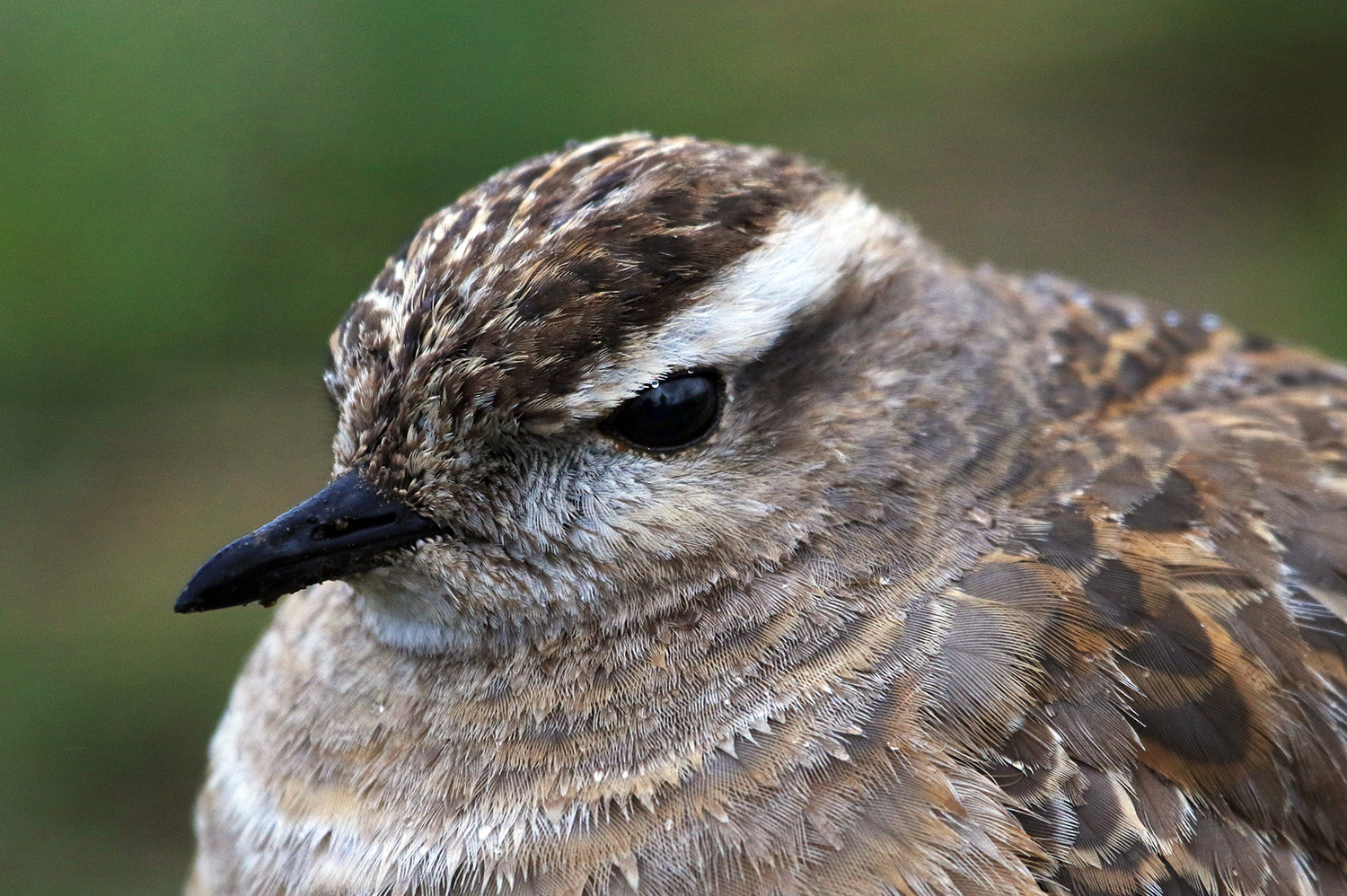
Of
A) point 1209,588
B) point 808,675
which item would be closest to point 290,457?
point 808,675

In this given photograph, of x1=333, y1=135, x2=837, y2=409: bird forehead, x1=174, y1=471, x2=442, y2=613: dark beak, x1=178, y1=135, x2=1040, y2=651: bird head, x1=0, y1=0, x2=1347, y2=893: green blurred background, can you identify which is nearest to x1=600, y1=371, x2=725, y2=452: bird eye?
x1=178, y1=135, x2=1040, y2=651: bird head

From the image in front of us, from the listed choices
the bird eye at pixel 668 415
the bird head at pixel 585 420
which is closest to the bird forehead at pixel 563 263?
the bird head at pixel 585 420

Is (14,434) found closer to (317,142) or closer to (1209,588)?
(317,142)

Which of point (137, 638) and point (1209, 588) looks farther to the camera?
point (137, 638)

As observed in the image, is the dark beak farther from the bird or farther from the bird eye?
the bird eye

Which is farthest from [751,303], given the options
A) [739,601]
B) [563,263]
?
[739,601]

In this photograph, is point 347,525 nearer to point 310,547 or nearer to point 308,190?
point 310,547

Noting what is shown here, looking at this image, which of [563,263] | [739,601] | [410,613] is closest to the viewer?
[563,263]
